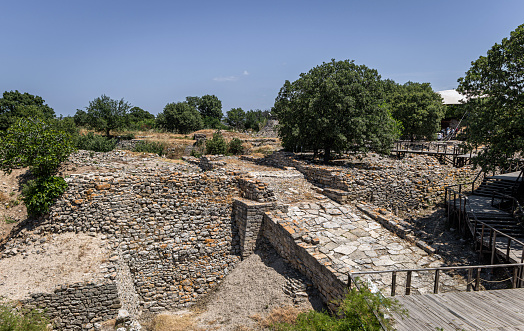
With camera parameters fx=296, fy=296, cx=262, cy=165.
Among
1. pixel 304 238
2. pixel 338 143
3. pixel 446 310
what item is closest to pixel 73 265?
pixel 304 238

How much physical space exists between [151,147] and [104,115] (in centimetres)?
890

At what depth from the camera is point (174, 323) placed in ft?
28.9

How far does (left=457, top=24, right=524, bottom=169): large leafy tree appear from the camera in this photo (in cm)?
1097

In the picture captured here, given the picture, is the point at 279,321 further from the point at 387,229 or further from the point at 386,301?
the point at 387,229

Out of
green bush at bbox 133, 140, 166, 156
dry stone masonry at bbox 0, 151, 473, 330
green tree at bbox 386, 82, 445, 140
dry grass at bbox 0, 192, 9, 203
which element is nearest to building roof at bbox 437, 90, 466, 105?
green tree at bbox 386, 82, 445, 140

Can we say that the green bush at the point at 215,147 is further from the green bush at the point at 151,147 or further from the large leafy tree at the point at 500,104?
the large leafy tree at the point at 500,104

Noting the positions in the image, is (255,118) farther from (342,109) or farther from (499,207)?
(499,207)

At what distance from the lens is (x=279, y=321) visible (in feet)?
26.8

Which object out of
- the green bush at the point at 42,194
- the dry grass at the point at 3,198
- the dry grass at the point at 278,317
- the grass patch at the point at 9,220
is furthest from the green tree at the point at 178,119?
the dry grass at the point at 278,317

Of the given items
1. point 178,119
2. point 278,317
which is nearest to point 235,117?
point 178,119

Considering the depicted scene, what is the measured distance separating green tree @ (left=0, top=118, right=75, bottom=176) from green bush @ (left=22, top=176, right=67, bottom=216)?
153 centimetres

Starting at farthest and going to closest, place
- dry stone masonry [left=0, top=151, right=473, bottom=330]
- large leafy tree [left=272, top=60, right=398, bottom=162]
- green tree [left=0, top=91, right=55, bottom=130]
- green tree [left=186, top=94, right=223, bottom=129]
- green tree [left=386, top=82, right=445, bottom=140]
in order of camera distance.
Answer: green tree [left=186, top=94, right=223, bottom=129]
green tree [left=0, top=91, right=55, bottom=130]
green tree [left=386, top=82, right=445, bottom=140]
large leafy tree [left=272, top=60, right=398, bottom=162]
dry stone masonry [left=0, top=151, right=473, bottom=330]

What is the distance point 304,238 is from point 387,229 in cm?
362

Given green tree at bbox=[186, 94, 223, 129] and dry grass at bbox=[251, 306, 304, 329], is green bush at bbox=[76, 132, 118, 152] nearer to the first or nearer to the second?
dry grass at bbox=[251, 306, 304, 329]
